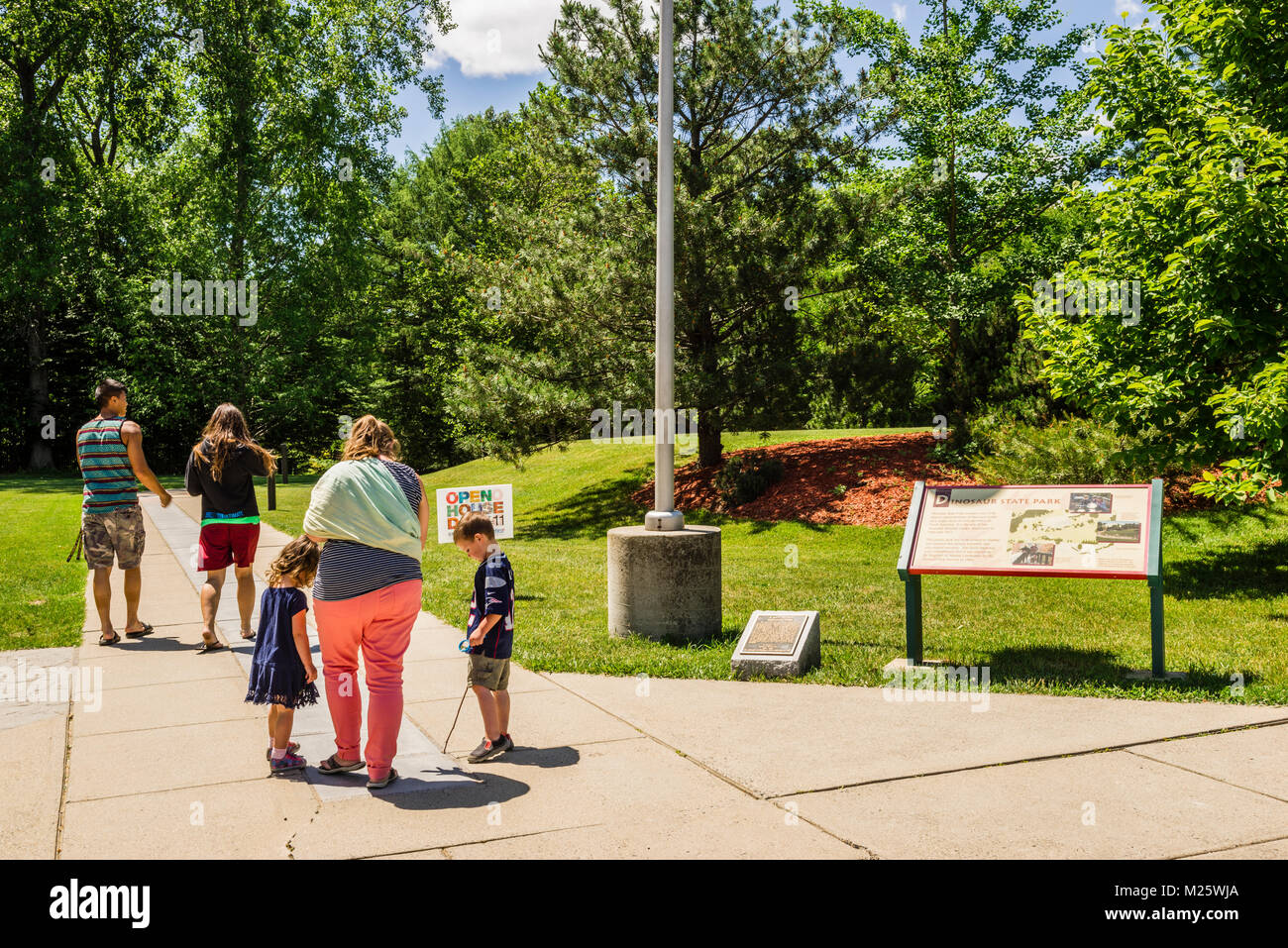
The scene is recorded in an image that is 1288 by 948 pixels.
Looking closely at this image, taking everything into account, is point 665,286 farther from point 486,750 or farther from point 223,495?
point 486,750

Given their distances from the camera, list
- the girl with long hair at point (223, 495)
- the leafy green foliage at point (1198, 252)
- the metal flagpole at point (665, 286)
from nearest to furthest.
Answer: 1. the girl with long hair at point (223, 495)
2. the metal flagpole at point (665, 286)
3. the leafy green foliage at point (1198, 252)

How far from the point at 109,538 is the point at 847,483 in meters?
13.7

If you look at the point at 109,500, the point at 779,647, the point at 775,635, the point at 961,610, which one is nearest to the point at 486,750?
the point at 779,647

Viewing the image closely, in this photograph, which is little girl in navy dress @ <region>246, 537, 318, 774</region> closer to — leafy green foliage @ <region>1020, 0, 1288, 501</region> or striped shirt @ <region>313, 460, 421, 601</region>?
striped shirt @ <region>313, 460, 421, 601</region>

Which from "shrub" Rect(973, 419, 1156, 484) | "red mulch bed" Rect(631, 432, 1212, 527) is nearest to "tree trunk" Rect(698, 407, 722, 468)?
"red mulch bed" Rect(631, 432, 1212, 527)

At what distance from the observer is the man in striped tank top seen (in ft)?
28.0

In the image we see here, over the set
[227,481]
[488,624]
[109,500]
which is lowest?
[488,624]

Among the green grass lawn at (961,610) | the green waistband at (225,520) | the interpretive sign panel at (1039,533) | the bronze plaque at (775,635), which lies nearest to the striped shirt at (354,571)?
the green grass lawn at (961,610)

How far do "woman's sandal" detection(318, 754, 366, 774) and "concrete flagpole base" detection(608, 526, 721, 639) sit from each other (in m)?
3.64

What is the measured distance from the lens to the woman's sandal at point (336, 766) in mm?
5324

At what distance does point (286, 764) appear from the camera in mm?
5348

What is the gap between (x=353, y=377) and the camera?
37.2m

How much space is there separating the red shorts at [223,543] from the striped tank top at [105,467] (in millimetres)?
806

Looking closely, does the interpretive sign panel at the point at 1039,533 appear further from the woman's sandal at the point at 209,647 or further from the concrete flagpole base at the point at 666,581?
the woman's sandal at the point at 209,647
